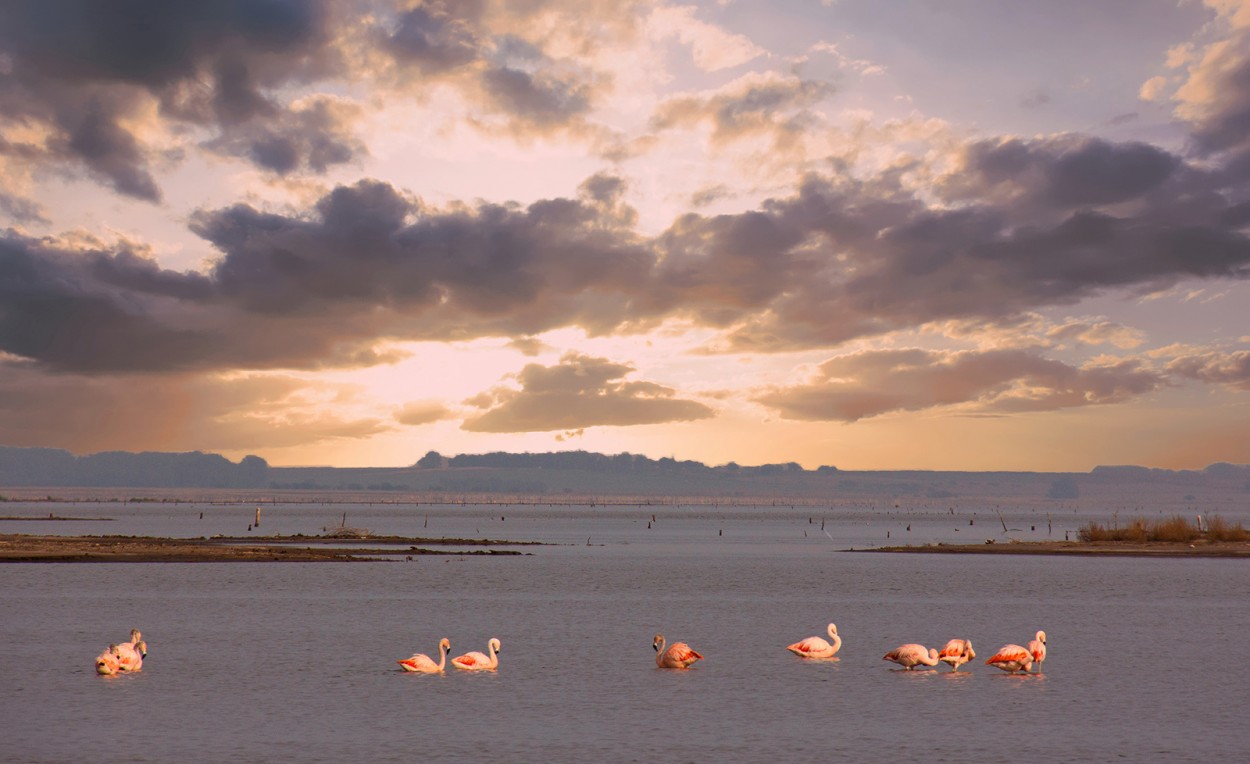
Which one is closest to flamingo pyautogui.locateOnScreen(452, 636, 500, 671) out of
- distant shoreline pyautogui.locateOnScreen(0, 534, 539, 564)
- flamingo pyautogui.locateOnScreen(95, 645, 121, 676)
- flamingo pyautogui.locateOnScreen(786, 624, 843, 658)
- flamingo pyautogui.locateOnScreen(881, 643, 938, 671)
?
flamingo pyautogui.locateOnScreen(95, 645, 121, 676)

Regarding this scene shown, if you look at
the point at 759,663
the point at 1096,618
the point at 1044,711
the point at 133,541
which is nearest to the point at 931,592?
the point at 1096,618

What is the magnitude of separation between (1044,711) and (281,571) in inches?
2501

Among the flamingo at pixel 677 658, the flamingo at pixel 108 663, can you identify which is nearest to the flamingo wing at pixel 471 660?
the flamingo at pixel 677 658

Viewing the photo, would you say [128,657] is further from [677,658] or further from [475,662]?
[677,658]

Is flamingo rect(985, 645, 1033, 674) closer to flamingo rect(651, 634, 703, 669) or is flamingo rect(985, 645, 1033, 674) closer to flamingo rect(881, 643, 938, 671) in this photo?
flamingo rect(881, 643, 938, 671)

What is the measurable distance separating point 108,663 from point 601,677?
13598 mm

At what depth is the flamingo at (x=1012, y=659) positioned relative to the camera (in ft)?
116

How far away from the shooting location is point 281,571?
271 feet

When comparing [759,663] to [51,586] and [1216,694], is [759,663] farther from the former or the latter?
[51,586]

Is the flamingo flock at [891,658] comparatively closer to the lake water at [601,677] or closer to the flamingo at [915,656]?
the flamingo at [915,656]

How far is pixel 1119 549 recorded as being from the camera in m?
114

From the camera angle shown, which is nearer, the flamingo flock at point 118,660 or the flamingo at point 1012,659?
the flamingo flock at point 118,660

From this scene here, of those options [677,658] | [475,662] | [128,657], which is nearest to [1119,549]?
[677,658]

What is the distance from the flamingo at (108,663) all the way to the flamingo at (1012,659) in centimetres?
2489
